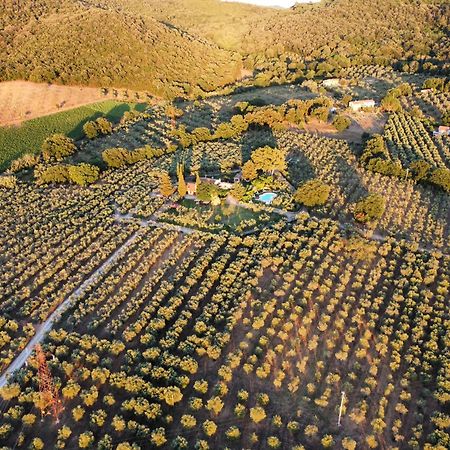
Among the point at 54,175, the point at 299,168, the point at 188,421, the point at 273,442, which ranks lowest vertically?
the point at 54,175

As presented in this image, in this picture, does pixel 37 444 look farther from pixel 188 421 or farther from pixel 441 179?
pixel 441 179

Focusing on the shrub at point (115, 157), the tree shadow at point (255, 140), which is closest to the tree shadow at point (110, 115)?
the shrub at point (115, 157)

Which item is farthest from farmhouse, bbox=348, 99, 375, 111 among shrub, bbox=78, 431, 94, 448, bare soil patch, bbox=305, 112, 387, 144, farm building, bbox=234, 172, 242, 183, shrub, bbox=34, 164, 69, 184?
shrub, bbox=78, 431, 94, 448

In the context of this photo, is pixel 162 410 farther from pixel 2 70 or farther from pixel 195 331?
pixel 2 70

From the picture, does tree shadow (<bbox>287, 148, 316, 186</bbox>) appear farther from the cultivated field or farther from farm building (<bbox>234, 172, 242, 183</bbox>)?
farm building (<bbox>234, 172, 242, 183</bbox>)

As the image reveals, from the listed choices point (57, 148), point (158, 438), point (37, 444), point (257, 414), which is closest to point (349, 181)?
point (257, 414)

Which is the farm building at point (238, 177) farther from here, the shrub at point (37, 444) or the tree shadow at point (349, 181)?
the shrub at point (37, 444)

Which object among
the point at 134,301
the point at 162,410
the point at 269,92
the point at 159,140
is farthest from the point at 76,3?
the point at 162,410
